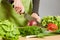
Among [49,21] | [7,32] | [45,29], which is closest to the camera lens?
[7,32]

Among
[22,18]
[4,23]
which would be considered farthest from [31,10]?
[4,23]

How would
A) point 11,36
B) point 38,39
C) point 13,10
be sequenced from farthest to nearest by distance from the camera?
point 13,10 < point 38,39 < point 11,36

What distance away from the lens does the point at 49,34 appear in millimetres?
809

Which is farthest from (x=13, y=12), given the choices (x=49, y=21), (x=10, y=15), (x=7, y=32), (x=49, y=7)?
(x=49, y=7)

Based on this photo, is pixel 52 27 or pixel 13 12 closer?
pixel 52 27

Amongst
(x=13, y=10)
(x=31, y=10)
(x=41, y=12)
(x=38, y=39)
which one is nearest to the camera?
(x=38, y=39)

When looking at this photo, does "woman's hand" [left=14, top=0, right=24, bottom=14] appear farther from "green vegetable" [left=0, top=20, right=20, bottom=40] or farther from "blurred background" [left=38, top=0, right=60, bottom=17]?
"blurred background" [left=38, top=0, right=60, bottom=17]

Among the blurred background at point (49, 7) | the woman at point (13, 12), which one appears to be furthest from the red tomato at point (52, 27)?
the blurred background at point (49, 7)

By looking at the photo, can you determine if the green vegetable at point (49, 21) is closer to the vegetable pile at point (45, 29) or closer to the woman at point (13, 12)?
the vegetable pile at point (45, 29)

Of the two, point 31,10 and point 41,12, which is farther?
point 41,12

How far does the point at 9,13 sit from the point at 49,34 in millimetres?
405

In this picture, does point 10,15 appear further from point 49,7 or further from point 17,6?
point 49,7

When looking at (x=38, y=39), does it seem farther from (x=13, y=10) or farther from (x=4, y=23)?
(x=13, y=10)

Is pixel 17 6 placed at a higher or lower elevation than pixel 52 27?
higher
